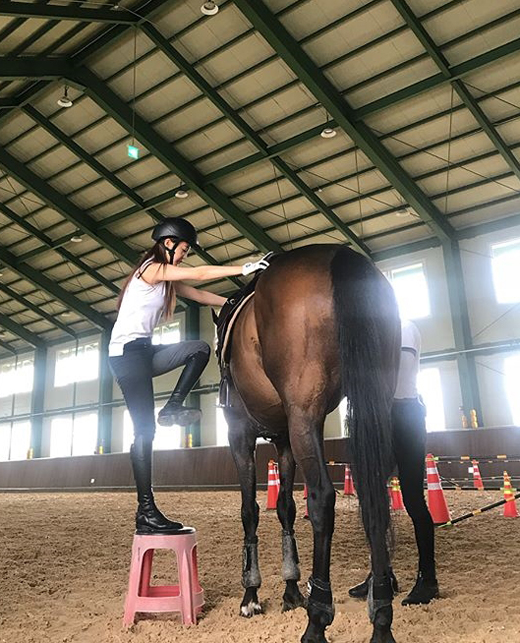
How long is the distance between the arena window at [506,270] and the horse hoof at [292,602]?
1542cm

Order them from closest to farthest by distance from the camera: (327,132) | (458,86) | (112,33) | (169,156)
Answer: (458,86) → (112,33) → (327,132) → (169,156)

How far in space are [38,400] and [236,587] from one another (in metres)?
27.0

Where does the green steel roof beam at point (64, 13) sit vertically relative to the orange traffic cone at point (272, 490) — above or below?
above

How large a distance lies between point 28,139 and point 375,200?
434 inches

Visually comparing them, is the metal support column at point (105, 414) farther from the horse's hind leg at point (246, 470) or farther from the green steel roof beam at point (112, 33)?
the horse's hind leg at point (246, 470)

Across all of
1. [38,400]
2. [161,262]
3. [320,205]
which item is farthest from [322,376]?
[38,400]

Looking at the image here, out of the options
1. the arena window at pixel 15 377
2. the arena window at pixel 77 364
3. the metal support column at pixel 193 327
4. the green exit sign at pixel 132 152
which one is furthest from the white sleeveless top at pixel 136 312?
the arena window at pixel 15 377

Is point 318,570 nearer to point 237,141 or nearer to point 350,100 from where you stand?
point 350,100

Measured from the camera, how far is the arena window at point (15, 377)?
29.2 m

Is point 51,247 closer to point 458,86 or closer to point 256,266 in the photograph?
point 458,86

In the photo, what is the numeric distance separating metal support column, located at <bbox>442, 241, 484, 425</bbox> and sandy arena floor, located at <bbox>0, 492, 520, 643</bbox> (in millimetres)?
10341

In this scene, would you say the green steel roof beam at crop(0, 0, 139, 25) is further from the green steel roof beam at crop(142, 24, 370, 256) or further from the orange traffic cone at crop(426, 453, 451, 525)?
the orange traffic cone at crop(426, 453, 451, 525)

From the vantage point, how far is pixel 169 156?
1587 centimetres

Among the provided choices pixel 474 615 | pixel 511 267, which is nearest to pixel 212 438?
pixel 511 267
